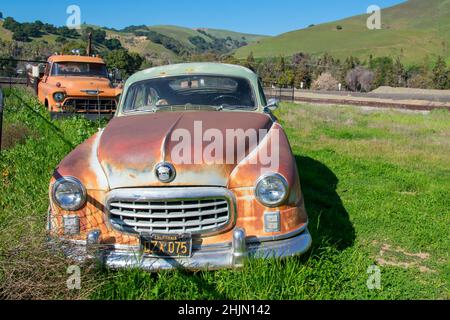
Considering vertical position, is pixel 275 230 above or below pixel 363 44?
below

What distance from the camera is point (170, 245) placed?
10.3 feet

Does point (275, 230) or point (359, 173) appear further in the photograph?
point (359, 173)

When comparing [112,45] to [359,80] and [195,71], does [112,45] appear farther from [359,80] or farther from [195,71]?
[195,71]

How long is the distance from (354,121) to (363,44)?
91.1 meters

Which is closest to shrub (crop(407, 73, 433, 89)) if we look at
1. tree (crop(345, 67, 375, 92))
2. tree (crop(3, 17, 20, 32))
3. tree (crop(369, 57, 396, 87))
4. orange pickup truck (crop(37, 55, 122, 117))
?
tree (crop(369, 57, 396, 87))

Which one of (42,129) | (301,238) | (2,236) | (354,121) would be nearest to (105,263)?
(2,236)

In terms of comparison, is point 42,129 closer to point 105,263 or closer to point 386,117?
point 105,263

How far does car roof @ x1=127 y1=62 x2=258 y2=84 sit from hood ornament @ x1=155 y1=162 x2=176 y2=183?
211 centimetres

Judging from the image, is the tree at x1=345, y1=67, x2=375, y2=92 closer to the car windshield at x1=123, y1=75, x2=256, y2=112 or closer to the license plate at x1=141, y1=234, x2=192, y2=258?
the car windshield at x1=123, y1=75, x2=256, y2=112

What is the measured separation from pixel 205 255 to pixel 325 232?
1858 millimetres

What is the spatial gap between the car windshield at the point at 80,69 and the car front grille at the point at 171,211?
998cm

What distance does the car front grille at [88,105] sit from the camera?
11.0 meters

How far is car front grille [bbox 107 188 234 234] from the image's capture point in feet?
10.4

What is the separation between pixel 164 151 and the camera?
327 centimetres
